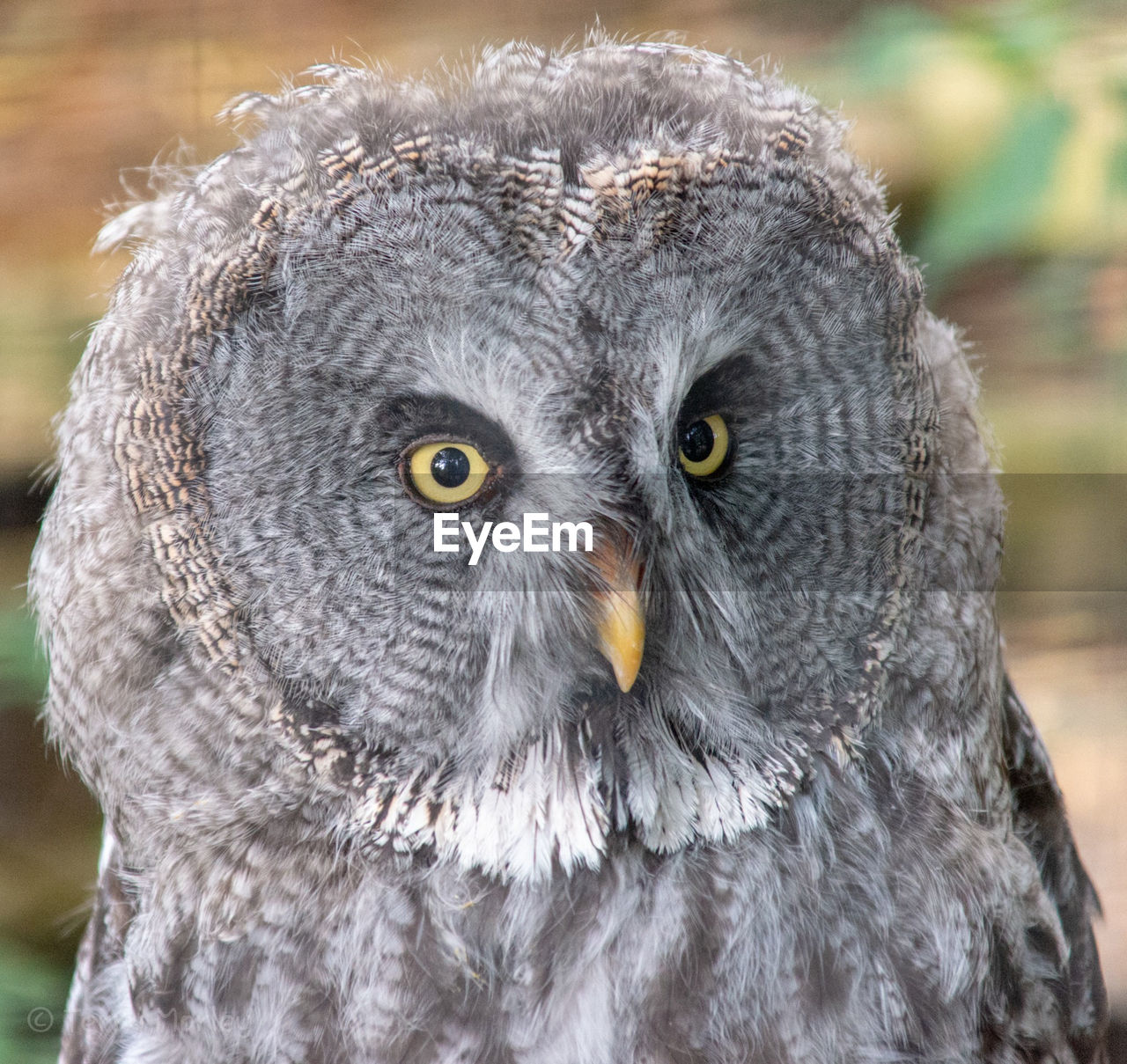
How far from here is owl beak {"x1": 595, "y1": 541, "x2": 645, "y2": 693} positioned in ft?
2.56

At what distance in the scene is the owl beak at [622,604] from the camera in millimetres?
779

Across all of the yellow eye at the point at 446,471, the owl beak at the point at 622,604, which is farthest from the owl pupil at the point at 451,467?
the owl beak at the point at 622,604

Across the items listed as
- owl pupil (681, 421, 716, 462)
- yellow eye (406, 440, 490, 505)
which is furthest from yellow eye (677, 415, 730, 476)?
yellow eye (406, 440, 490, 505)

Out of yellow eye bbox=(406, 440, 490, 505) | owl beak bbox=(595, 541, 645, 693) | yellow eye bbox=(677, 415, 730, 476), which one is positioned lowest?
owl beak bbox=(595, 541, 645, 693)

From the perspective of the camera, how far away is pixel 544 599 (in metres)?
0.82

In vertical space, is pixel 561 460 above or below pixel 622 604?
above

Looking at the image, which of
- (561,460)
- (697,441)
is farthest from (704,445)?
(561,460)

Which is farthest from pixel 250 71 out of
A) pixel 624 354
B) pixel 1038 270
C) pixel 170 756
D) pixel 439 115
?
pixel 1038 270

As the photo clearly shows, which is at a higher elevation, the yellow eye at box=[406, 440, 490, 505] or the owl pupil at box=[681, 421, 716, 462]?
the owl pupil at box=[681, 421, 716, 462]

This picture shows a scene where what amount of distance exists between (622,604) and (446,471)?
165mm

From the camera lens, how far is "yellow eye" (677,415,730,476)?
2.56 ft

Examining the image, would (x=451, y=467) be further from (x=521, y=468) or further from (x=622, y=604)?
(x=622, y=604)

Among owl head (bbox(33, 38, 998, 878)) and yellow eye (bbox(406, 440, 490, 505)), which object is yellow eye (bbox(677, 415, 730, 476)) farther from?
yellow eye (bbox(406, 440, 490, 505))

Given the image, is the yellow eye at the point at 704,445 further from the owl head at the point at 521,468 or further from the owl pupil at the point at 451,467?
the owl pupil at the point at 451,467
